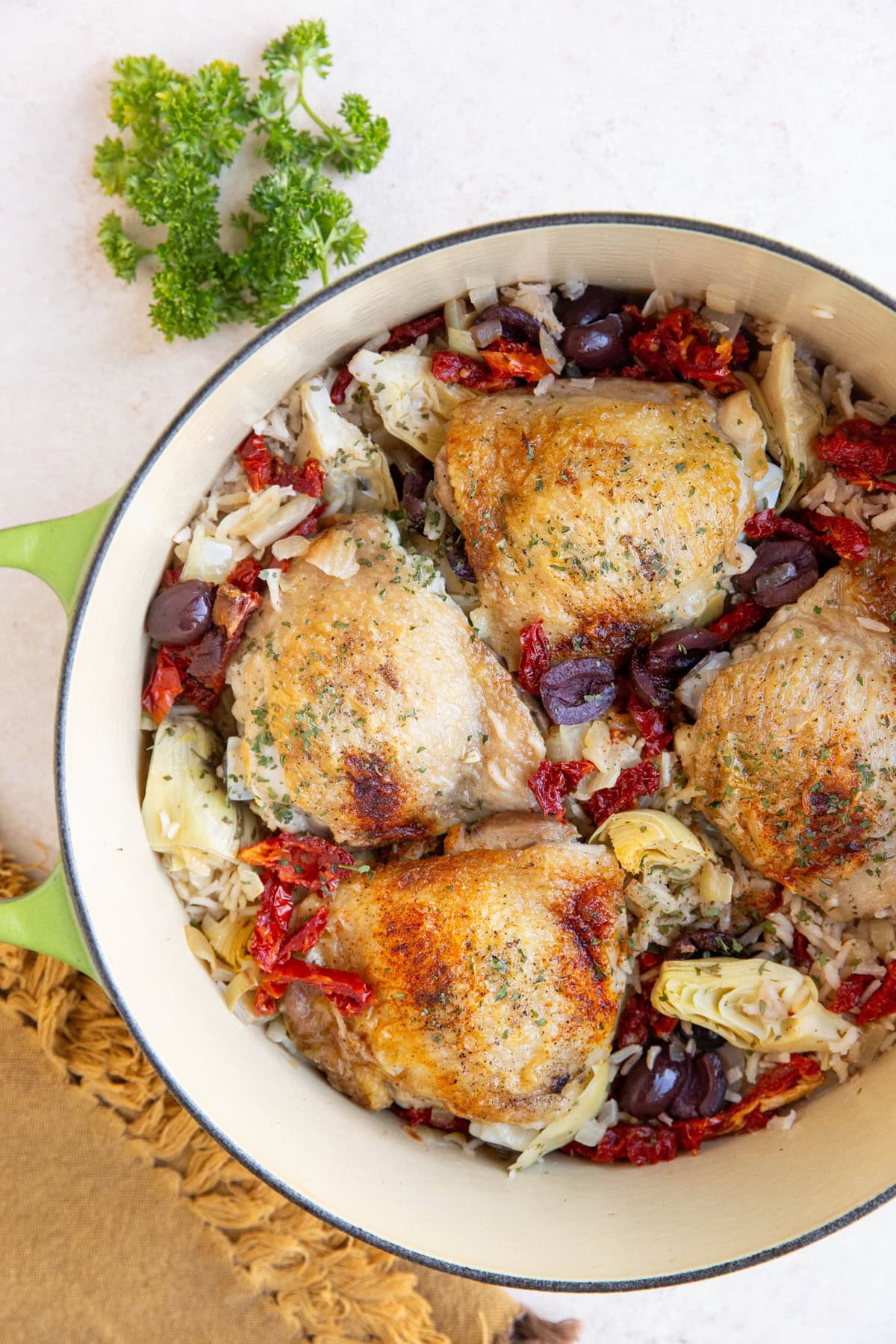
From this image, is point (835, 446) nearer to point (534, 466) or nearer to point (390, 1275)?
point (534, 466)

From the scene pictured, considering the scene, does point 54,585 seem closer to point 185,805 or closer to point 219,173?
point 185,805

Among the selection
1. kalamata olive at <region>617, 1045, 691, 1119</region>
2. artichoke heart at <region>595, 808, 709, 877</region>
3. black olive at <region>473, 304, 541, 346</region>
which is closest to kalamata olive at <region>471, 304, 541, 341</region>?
black olive at <region>473, 304, 541, 346</region>

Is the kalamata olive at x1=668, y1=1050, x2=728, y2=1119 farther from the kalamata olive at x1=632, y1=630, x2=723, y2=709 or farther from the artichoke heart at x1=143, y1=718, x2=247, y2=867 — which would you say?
the artichoke heart at x1=143, y1=718, x2=247, y2=867

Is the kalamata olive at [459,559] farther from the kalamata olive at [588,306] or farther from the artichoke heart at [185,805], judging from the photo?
the artichoke heart at [185,805]

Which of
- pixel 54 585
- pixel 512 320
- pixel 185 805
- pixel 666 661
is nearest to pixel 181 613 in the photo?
pixel 54 585

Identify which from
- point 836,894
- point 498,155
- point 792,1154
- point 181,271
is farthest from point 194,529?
point 792,1154

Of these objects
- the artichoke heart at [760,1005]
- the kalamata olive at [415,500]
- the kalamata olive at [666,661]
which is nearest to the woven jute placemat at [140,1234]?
the artichoke heart at [760,1005]
